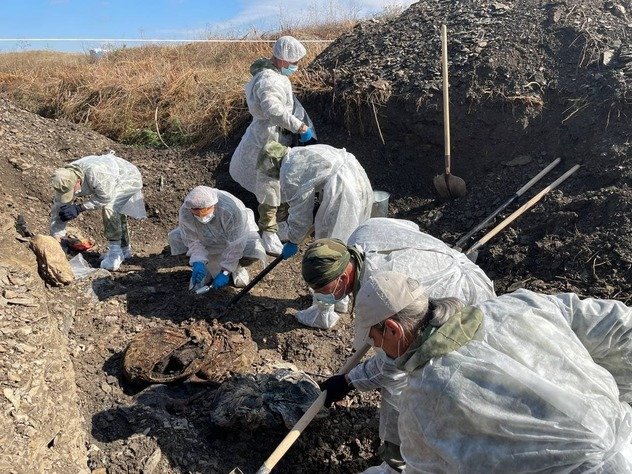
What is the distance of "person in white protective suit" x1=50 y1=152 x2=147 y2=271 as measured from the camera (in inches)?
207

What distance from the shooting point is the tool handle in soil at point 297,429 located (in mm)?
2719

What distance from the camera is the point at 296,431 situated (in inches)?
111

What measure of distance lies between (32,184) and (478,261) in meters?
5.16

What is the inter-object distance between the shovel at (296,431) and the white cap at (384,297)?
0.94m

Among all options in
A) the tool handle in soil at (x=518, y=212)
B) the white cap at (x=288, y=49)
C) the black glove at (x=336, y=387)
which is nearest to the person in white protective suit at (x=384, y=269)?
the black glove at (x=336, y=387)

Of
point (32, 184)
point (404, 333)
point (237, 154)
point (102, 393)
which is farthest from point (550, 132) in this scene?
point (32, 184)

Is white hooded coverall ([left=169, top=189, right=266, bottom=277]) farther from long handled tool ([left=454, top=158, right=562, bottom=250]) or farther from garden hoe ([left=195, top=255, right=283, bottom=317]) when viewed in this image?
long handled tool ([left=454, top=158, right=562, bottom=250])

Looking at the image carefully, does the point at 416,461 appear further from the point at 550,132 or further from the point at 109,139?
the point at 109,139

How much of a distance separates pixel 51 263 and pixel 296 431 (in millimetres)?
2940


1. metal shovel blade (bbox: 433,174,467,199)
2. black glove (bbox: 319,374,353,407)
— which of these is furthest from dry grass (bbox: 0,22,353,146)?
black glove (bbox: 319,374,353,407)

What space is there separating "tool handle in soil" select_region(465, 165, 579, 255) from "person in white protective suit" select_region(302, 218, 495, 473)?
2.02 meters

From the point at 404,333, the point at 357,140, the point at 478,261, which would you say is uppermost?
the point at 404,333

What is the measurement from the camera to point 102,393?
369cm

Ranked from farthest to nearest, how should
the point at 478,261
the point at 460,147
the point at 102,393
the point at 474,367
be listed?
the point at 460,147 → the point at 478,261 → the point at 102,393 → the point at 474,367
